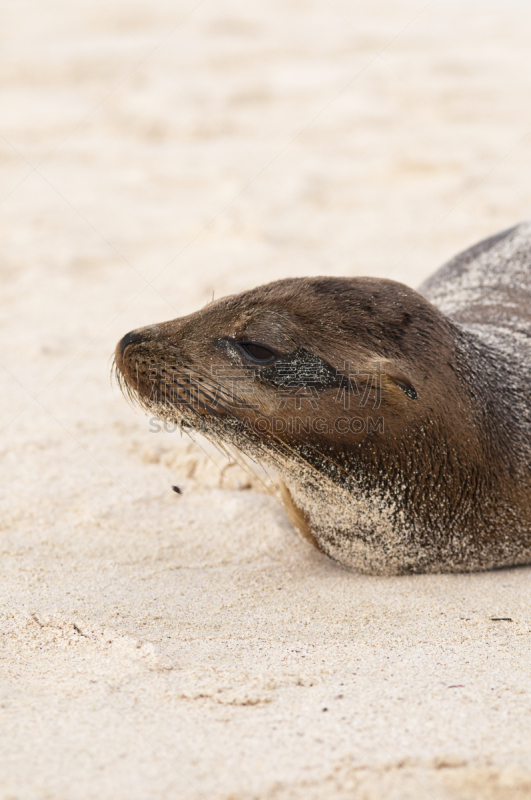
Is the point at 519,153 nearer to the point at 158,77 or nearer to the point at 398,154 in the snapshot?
the point at 398,154

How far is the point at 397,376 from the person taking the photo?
322cm

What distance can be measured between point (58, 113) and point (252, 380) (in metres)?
8.11

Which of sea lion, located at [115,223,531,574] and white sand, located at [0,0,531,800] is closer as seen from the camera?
white sand, located at [0,0,531,800]

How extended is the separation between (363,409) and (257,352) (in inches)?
18.0

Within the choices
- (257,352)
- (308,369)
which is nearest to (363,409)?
(308,369)

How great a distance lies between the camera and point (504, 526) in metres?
3.53

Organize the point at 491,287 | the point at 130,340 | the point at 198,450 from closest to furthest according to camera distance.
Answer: the point at 130,340, the point at 198,450, the point at 491,287

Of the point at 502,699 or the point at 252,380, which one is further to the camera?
the point at 252,380

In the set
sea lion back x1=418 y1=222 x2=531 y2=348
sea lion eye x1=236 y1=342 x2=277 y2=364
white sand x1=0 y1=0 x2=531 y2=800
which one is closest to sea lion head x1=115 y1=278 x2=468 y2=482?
sea lion eye x1=236 y1=342 x2=277 y2=364

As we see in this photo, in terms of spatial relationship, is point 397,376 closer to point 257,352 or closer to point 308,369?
point 308,369

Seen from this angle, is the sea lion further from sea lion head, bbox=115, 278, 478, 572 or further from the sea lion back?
the sea lion back

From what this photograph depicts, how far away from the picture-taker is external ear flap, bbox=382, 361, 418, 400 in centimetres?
322

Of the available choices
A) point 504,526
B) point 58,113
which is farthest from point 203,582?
point 58,113

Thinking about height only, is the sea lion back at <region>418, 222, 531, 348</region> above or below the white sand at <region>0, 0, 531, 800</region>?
above
